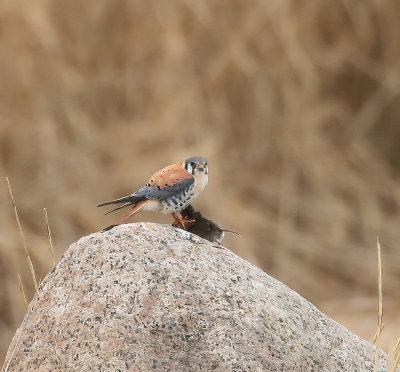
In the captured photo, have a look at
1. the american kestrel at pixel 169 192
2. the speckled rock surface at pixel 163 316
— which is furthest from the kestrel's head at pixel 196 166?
the speckled rock surface at pixel 163 316

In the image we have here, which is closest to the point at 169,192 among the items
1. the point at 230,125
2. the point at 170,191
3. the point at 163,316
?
the point at 170,191

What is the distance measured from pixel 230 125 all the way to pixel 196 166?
3.42 meters

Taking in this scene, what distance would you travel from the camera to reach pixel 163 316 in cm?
211

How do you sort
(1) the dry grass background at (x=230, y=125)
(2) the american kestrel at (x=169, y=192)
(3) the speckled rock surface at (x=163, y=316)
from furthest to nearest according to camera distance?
(1) the dry grass background at (x=230, y=125)
(2) the american kestrel at (x=169, y=192)
(3) the speckled rock surface at (x=163, y=316)

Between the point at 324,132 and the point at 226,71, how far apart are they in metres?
0.63

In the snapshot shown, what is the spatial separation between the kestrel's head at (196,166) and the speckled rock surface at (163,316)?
0.13m

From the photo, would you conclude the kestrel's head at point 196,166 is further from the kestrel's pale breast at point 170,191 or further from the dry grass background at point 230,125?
the dry grass background at point 230,125

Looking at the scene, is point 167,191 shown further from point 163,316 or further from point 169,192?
point 163,316

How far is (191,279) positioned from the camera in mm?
2182

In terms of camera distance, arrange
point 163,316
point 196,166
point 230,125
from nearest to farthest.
A: 1. point 163,316
2. point 196,166
3. point 230,125

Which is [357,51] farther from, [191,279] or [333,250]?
[191,279]

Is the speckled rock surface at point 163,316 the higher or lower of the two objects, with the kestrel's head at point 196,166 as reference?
lower

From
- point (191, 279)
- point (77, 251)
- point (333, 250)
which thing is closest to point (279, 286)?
point (191, 279)

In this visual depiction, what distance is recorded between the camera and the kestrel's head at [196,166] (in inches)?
88.3
